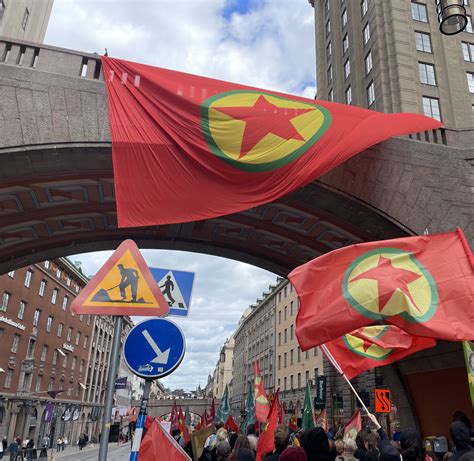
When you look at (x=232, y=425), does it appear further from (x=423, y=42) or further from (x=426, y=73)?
(x=423, y=42)

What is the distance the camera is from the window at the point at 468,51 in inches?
1441

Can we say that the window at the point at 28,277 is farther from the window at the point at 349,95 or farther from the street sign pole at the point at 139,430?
the street sign pole at the point at 139,430

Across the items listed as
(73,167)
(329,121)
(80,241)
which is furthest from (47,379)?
(329,121)

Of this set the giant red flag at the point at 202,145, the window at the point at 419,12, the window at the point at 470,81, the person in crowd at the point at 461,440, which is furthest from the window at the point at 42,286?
the person in crowd at the point at 461,440

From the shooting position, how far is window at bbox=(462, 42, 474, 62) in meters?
36.6

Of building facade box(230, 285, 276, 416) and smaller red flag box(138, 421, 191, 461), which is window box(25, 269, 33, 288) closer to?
building facade box(230, 285, 276, 416)

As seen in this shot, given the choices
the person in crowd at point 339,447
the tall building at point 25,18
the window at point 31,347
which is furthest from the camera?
the window at point 31,347

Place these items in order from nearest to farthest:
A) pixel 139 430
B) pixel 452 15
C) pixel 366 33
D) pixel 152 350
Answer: pixel 139 430 < pixel 152 350 < pixel 452 15 < pixel 366 33

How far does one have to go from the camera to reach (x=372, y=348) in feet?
31.2

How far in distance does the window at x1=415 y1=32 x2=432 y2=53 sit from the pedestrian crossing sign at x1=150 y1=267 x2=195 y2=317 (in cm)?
3658

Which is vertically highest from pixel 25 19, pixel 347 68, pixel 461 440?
pixel 347 68

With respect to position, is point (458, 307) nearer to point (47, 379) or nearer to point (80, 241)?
point (80, 241)

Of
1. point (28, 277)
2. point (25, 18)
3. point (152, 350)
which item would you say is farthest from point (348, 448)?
point (28, 277)

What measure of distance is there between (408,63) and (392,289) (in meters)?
33.3
